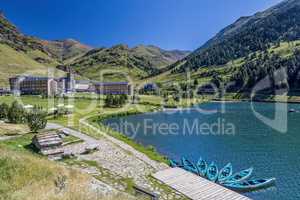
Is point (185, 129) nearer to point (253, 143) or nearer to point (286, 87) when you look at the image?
point (253, 143)

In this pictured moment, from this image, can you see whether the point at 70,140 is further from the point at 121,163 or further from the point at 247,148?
the point at 247,148

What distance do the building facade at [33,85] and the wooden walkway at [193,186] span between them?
143m

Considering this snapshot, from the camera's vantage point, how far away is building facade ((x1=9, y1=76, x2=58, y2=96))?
525 feet

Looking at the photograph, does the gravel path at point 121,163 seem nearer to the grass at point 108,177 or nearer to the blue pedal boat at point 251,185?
the grass at point 108,177

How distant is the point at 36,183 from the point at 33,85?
163 metres

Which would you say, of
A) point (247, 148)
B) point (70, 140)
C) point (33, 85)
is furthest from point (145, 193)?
point (33, 85)

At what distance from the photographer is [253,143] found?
47.0 metres

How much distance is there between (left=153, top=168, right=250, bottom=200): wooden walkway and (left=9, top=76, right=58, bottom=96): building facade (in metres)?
143

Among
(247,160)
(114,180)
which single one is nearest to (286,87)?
(247,160)

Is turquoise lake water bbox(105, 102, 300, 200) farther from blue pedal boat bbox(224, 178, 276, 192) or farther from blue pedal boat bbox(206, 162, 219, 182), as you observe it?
blue pedal boat bbox(206, 162, 219, 182)

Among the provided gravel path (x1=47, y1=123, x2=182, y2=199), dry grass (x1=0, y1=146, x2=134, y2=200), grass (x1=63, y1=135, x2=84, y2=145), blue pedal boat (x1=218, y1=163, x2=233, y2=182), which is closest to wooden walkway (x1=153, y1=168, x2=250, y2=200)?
gravel path (x1=47, y1=123, x2=182, y2=199)

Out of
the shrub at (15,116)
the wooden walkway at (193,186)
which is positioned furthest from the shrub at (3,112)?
the wooden walkway at (193,186)

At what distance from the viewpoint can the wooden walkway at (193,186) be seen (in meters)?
22.3

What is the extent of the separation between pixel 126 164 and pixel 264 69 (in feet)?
476
